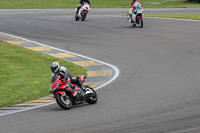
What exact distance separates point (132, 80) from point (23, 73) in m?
Answer: 4.49

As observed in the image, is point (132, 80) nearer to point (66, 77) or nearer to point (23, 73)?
point (66, 77)

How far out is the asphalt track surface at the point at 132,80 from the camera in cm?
877

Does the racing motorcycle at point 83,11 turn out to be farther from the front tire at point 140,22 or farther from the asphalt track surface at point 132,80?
the front tire at point 140,22

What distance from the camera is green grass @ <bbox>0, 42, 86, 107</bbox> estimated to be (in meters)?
13.1

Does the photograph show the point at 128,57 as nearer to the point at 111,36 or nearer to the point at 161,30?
the point at 111,36

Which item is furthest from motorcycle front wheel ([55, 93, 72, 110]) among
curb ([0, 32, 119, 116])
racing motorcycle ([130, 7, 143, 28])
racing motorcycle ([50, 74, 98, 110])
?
racing motorcycle ([130, 7, 143, 28])

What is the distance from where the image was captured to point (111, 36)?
2448 centimetres

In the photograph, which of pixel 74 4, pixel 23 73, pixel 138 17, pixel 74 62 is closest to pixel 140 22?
pixel 138 17

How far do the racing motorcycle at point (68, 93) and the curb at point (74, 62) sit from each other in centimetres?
99

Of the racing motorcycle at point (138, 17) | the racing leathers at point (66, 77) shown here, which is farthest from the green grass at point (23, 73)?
the racing motorcycle at point (138, 17)

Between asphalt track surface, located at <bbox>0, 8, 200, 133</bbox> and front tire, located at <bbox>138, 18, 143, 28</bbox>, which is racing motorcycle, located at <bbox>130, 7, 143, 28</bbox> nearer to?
front tire, located at <bbox>138, 18, 143, 28</bbox>

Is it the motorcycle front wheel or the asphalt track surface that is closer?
the asphalt track surface

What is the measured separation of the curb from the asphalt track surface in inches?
16.9

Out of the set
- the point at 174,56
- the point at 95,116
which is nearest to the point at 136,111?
the point at 95,116
